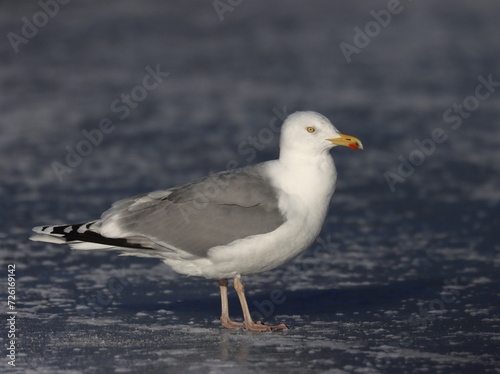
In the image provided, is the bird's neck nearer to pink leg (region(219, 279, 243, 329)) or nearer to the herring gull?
the herring gull

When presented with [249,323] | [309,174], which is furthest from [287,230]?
[249,323]

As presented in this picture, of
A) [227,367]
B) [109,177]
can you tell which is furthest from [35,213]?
[227,367]

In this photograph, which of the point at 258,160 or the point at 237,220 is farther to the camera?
the point at 258,160

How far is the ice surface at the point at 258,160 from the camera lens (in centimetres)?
576

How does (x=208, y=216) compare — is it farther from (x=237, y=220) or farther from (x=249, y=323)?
(x=249, y=323)

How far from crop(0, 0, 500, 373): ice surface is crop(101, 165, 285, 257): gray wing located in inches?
25.6

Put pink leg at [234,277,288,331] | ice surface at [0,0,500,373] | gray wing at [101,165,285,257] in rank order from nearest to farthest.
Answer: ice surface at [0,0,500,373] → pink leg at [234,277,288,331] → gray wing at [101,165,285,257]

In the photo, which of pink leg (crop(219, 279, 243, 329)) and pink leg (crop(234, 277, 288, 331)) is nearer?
pink leg (crop(234, 277, 288, 331))

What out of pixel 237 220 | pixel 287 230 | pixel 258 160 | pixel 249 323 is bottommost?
pixel 249 323

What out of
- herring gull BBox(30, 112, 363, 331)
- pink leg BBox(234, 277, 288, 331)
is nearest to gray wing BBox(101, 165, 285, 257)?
herring gull BBox(30, 112, 363, 331)

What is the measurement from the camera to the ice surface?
5.76m

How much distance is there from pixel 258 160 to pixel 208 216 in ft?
15.9

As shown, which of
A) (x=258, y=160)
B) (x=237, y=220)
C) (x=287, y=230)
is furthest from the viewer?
(x=258, y=160)

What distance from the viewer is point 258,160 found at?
11.2 m
